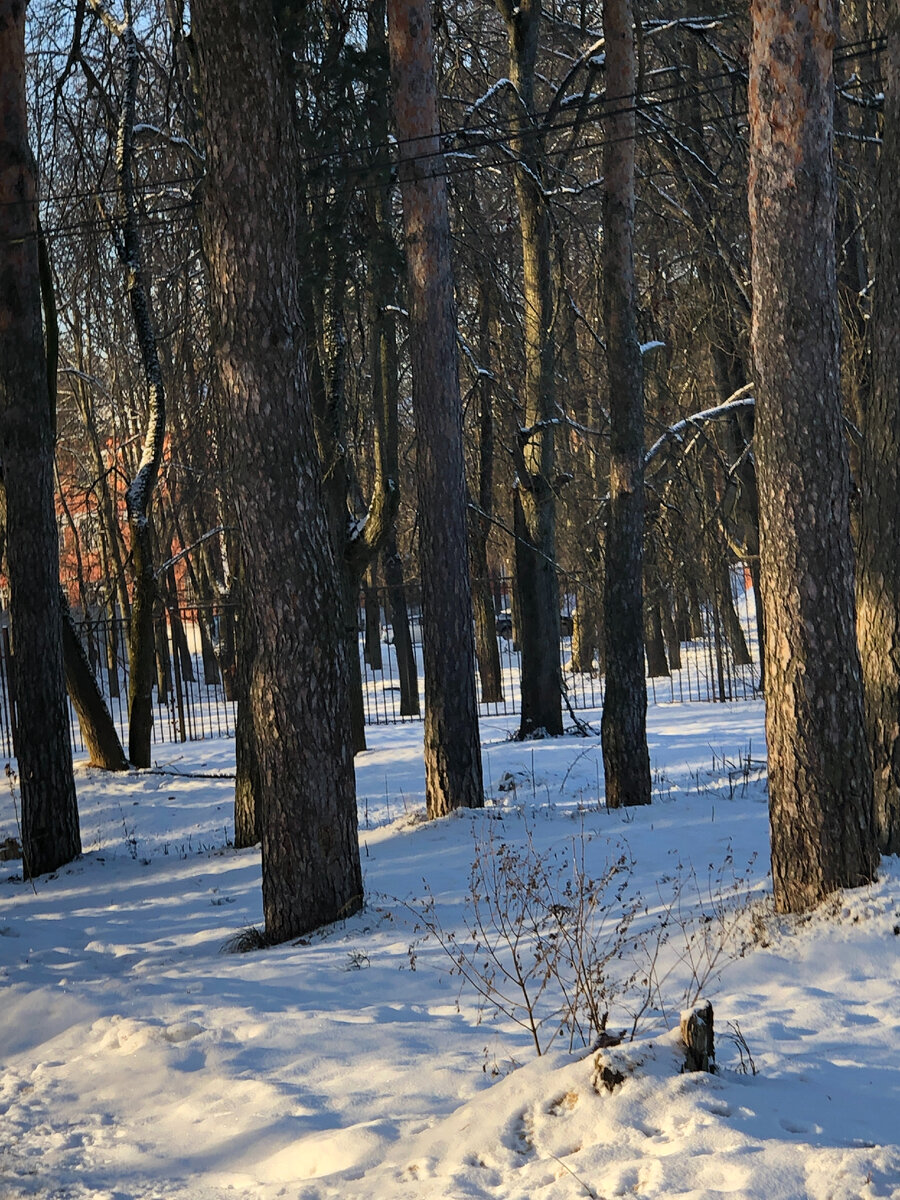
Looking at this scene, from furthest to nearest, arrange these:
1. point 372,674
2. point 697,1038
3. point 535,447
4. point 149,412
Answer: point 372,674 < point 535,447 < point 149,412 < point 697,1038

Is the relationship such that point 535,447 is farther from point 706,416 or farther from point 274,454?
point 274,454

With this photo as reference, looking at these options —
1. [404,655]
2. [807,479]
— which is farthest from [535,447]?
[807,479]

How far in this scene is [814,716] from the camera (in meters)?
5.71

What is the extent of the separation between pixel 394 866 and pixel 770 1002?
13.2 feet

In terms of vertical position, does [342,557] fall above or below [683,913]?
above

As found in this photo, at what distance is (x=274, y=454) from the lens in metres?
6.73

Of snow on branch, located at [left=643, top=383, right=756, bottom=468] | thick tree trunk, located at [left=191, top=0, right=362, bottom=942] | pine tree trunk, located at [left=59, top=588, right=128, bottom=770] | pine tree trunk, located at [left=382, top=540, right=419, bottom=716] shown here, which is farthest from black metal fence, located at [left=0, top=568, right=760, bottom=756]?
thick tree trunk, located at [left=191, top=0, right=362, bottom=942]

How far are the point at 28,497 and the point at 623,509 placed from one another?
538cm

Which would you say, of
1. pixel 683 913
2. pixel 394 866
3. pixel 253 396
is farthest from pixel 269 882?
pixel 253 396

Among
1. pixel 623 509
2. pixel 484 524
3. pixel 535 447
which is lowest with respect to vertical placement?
pixel 623 509

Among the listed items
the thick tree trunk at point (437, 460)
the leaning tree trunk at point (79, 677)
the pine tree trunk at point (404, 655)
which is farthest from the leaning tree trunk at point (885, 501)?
the pine tree trunk at point (404, 655)

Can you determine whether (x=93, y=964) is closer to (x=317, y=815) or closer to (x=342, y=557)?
(x=317, y=815)

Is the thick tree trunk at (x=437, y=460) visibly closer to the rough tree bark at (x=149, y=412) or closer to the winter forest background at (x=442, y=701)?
the winter forest background at (x=442, y=701)

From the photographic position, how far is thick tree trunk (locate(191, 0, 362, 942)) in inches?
263
